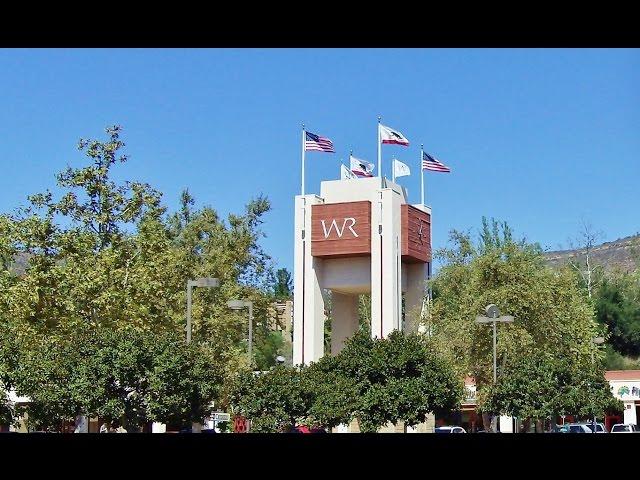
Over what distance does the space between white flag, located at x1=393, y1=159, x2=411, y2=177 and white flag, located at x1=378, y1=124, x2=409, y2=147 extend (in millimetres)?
1709

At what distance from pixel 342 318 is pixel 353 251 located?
5.11 m

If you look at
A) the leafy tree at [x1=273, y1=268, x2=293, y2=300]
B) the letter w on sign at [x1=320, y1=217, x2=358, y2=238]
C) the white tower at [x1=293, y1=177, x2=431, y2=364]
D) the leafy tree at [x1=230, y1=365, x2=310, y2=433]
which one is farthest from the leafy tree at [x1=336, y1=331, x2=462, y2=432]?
the leafy tree at [x1=273, y1=268, x2=293, y2=300]

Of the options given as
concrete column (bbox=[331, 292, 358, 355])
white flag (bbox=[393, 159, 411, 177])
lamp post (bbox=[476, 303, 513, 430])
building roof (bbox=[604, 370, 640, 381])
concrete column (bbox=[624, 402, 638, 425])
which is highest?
white flag (bbox=[393, 159, 411, 177])

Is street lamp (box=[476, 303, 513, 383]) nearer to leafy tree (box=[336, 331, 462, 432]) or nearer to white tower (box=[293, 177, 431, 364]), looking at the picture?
leafy tree (box=[336, 331, 462, 432])

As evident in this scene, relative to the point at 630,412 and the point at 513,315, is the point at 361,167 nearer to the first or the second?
the point at 513,315

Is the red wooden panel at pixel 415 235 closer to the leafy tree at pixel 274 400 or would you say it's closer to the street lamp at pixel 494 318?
the street lamp at pixel 494 318

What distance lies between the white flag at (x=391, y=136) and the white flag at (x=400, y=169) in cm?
171

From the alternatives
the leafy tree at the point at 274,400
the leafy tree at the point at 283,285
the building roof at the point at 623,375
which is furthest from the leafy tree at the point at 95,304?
the leafy tree at the point at 283,285

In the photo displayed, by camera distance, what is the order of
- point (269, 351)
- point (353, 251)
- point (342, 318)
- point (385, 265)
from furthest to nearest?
point (269, 351)
point (342, 318)
point (353, 251)
point (385, 265)

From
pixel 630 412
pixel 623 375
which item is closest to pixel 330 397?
pixel 630 412

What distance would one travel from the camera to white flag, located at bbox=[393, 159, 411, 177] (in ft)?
181

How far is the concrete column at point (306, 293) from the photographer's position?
5178 cm

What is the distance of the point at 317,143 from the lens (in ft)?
169
